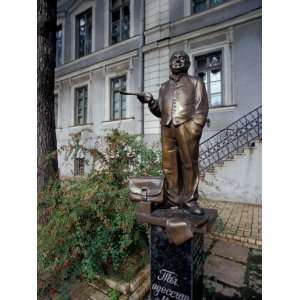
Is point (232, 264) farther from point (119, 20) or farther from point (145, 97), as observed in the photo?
point (119, 20)

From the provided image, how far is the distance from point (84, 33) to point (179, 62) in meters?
9.77

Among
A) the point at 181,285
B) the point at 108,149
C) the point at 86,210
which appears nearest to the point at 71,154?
the point at 108,149

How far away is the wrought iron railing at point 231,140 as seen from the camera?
5.53 metres

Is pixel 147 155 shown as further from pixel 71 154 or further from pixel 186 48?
pixel 186 48

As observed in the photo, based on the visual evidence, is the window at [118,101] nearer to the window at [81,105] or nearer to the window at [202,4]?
the window at [81,105]

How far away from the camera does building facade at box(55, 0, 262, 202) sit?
19.4 feet

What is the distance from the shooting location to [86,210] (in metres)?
2.52

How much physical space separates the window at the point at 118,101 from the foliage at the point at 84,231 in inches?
225

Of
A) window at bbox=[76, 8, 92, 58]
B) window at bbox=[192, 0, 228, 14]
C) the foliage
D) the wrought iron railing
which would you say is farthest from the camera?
window at bbox=[76, 8, 92, 58]

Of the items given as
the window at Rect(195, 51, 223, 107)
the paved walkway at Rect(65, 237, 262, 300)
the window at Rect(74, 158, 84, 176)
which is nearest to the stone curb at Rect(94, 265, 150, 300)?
the paved walkway at Rect(65, 237, 262, 300)

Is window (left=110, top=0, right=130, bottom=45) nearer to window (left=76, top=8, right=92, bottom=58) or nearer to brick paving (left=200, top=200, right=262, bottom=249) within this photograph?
window (left=76, top=8, right=92, bottom=58)

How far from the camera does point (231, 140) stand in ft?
19.4

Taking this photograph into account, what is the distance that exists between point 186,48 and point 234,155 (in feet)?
11.8

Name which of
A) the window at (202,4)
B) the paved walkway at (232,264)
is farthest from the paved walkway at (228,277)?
the window at (202,4)
